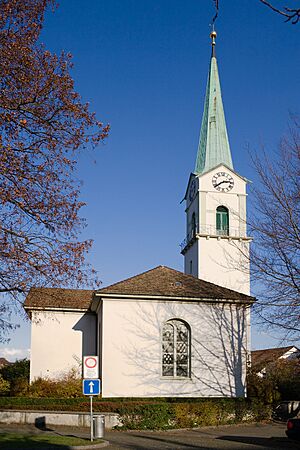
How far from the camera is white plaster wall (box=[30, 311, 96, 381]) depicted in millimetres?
33000

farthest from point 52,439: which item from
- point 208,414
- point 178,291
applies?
point 178,291

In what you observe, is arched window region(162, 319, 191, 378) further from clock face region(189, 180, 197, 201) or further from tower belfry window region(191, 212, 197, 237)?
clock face region(189, 180, 197, 201)

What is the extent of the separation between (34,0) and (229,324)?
18490mm

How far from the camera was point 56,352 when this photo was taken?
109ft

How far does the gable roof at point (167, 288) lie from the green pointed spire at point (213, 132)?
69.6 feet

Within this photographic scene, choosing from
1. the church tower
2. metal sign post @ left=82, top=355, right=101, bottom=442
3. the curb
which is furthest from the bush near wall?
the church tower

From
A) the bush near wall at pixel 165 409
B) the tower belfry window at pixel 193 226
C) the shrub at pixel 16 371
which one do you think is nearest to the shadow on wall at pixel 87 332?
the shrub at pixel 16 371

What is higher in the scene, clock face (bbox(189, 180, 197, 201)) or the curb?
clock face (bbox(189, 180, 197, 201))

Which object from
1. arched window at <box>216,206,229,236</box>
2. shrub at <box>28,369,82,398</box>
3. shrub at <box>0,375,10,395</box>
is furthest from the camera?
arched window at <box>216,206,229,236</box>

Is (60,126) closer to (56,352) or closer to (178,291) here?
(178,291)

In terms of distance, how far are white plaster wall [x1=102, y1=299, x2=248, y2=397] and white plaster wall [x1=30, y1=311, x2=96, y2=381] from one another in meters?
6.75

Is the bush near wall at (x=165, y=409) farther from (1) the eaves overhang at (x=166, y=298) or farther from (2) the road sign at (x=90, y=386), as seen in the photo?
(2) the road sign at (x=90, y=386)

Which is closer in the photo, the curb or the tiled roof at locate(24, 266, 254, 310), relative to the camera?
the curb

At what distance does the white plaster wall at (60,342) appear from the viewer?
33000mm
